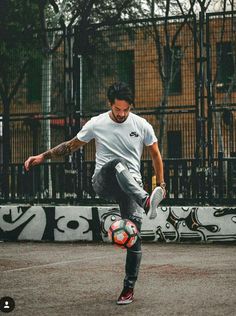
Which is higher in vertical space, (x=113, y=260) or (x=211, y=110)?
(x=211, y=110)

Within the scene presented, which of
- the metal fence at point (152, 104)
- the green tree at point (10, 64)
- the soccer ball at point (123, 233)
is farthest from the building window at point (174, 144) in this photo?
the soccer ball at point (123, 233)

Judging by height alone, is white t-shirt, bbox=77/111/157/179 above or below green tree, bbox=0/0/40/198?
below

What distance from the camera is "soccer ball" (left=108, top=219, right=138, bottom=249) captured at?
6.22 m

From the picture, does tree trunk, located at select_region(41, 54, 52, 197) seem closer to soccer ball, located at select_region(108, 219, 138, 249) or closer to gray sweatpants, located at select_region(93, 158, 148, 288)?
gray sweatpants, located at select_region(93, 158, 148, 288)

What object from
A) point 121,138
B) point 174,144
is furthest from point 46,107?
point 121,138

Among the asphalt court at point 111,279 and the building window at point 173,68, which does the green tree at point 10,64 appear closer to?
the asphalt court at point 111,279

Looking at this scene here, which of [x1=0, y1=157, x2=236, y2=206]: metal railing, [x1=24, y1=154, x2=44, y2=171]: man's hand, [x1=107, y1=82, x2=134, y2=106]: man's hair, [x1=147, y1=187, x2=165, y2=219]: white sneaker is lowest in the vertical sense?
[x1=0, y1=157, x2=236, y2=206]: metal railing

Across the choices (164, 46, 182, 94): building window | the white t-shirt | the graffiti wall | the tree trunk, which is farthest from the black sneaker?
the tree trunk

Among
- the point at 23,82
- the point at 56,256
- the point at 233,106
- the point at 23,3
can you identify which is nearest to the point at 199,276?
the point at 56,256

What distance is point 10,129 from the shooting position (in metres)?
12.7

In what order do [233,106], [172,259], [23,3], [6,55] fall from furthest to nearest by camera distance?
1. [23,3]
2. [6,55]
3. [233,106]
4. [172,259]

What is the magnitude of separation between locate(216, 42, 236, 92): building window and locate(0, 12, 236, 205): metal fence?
0.06 feet

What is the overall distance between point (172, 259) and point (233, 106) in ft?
9.28

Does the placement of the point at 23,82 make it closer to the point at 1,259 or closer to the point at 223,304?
the point at 1,259
